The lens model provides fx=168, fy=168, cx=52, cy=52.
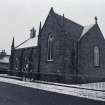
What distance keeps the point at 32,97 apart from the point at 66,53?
14.0 meters

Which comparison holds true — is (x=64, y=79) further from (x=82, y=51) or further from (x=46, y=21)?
(x=46, y=21)

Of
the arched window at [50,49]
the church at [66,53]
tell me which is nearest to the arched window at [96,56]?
the church at [66,53]

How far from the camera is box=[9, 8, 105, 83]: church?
2175cm

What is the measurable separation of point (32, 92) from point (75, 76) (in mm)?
14015

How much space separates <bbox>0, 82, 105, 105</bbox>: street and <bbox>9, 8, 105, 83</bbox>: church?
35.4 ft

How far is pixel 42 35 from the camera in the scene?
1014 inches

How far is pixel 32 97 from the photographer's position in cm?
820

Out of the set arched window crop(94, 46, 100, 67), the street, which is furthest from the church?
the street

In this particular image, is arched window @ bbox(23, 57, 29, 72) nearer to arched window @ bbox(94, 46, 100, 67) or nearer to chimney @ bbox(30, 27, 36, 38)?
chimney @ bbox(30, 27, 36, 38)

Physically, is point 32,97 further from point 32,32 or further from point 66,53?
point 32,32

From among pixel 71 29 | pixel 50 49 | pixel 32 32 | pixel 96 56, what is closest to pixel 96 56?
pixel 96 56

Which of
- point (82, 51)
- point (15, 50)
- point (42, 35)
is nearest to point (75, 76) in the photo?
point (82, 51)

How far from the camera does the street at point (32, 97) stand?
6135 mm

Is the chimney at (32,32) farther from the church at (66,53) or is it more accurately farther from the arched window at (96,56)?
the arched window at (96,56)
